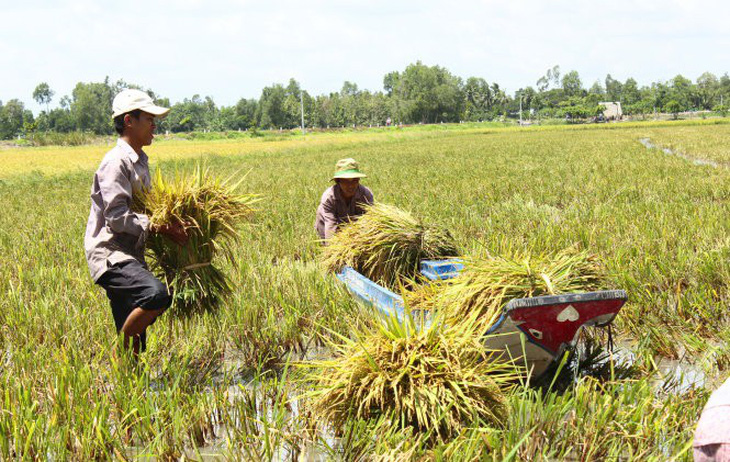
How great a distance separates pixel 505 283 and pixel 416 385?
73cm

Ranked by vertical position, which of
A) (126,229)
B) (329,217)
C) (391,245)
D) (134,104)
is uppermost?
(134,104)

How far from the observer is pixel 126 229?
285 centimetres

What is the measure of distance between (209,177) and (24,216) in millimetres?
Result: 7298

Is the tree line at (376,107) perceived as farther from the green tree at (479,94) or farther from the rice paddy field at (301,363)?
the rice paddy field at (301,363)

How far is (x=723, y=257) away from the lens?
14.5ft

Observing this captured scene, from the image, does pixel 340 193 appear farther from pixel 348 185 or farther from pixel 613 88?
pixel 613 88

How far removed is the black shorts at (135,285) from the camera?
283 cm

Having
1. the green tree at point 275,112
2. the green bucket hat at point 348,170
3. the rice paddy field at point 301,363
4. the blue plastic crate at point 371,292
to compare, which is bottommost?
the rice paddy field at point 301,363

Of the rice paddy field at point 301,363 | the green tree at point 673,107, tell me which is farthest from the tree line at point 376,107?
the rice paddy field at point 301,363

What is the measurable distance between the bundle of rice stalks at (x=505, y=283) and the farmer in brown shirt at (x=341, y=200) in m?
2.00

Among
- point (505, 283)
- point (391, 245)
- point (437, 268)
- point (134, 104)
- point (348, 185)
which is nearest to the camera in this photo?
point (505, 283)

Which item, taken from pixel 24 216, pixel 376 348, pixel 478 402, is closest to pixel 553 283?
pixel 478 402

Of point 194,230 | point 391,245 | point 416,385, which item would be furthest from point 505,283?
point 194,230

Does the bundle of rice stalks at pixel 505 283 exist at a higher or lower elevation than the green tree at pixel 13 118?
lower
